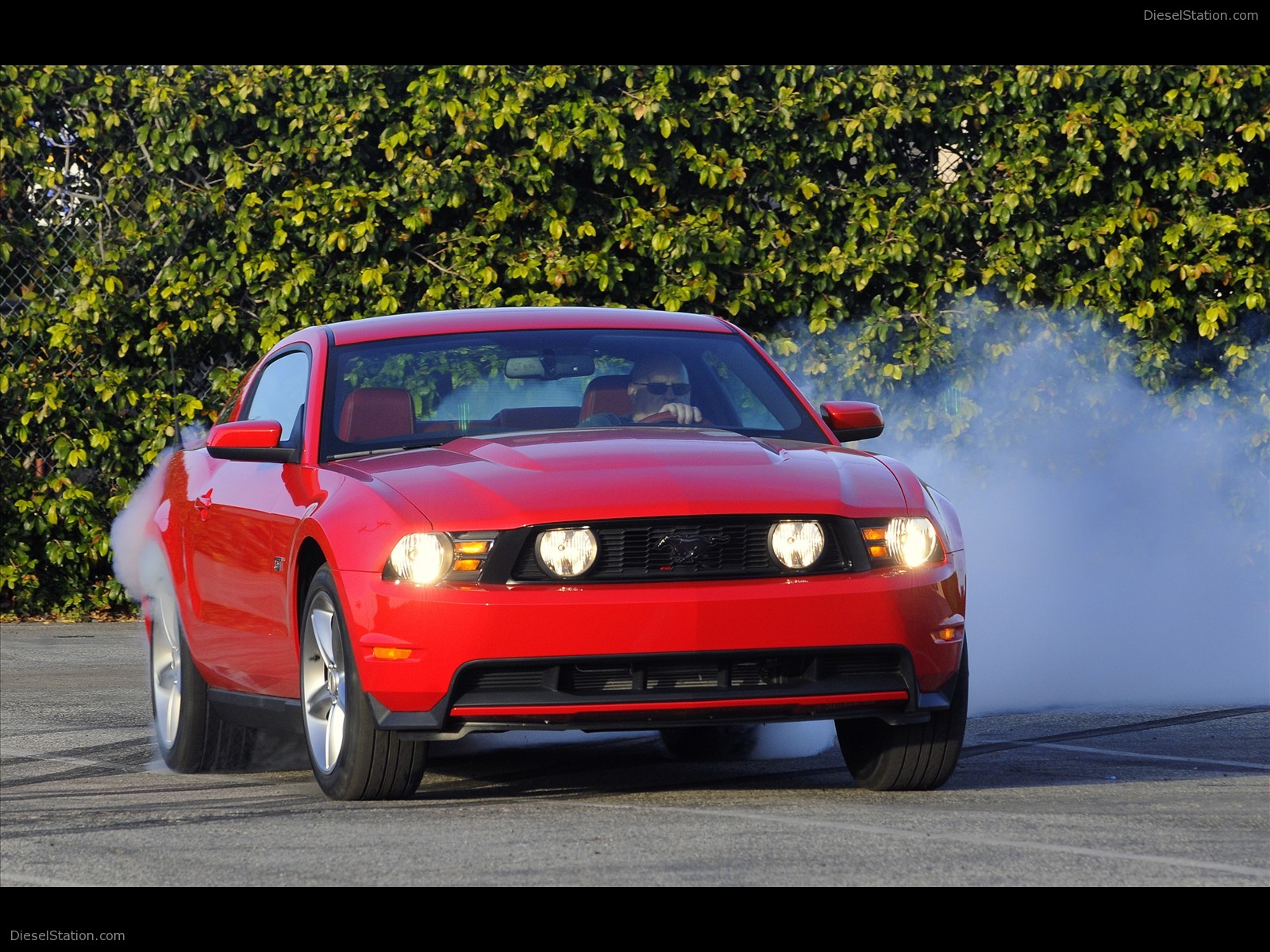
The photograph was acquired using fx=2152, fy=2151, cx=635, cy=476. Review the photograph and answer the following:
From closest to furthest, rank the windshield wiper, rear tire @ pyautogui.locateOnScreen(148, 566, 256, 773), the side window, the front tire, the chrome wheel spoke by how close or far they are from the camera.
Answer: the front tire, the chrome wheel spoke, the windshield wiper, the side window, rear tire @ pyautogui.locateOnScreen(148, 566, 256, 773)

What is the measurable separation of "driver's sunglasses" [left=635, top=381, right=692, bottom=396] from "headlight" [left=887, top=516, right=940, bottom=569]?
1.34 m

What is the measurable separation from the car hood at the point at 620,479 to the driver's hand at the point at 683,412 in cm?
52

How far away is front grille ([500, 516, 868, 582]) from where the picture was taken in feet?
20.0

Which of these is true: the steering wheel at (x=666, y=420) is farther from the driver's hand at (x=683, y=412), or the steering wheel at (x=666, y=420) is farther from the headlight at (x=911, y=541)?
the headlight at (x=911, y=541)

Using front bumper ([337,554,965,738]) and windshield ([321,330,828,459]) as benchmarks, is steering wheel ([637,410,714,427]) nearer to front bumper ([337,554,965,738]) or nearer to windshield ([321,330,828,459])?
windshield ([321,330,828,459])

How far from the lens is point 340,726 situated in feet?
21.4

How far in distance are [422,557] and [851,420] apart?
1940 mm

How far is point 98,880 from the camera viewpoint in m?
5.16

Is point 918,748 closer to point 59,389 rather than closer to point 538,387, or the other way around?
point 538,387

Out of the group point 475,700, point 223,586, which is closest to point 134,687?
point 223,586

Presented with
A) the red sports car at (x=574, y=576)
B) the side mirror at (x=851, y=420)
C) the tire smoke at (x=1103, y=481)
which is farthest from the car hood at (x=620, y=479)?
the tire smoke at (x=1103, y=481)

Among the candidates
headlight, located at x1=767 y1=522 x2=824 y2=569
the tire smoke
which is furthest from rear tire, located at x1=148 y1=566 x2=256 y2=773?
the tire smoke

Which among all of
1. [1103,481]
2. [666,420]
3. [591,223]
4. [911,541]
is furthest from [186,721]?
[1103,481]
